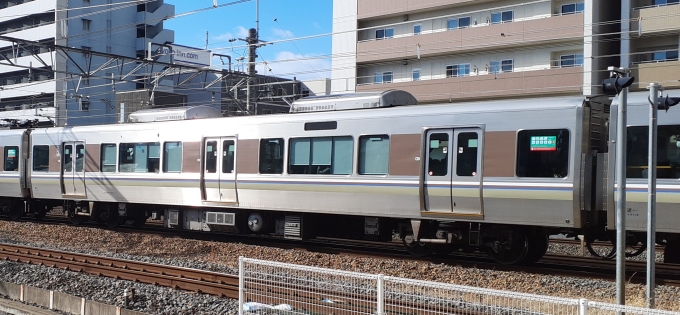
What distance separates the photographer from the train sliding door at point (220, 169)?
1543 centimetres

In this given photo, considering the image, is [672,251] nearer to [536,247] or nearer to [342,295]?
[536,247]

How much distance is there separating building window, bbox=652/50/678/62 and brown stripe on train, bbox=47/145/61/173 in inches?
870

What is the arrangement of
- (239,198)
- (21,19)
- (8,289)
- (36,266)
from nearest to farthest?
1. (8,289)
2. (36,266)
3. (239,198)
4. (21,19)

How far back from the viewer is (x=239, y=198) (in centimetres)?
1531

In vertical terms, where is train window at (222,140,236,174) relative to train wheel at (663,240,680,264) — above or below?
above

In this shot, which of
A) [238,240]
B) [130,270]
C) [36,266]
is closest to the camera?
[130,270]

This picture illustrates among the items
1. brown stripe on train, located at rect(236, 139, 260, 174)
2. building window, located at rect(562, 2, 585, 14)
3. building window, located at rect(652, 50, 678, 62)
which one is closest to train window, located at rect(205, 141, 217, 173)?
brown stripe on train, located at rect(236, 139, 260, 174)

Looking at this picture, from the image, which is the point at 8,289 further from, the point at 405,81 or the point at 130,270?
the point at 405,81

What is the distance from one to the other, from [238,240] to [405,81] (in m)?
19.9

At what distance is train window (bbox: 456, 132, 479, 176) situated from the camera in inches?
459

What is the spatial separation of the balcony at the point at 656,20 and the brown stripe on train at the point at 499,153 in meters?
17.4

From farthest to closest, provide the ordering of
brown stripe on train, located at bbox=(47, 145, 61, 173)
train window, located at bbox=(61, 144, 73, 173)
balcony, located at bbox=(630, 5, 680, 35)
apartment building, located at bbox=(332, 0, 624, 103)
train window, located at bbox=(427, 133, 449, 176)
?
apartment building, located at bbox=(332, 0, 624, 103), balcony, located at bbox=(630, 5, 680, 35), brown stripe on train, located at bbox=(47, 145, 61, 173), train window, located at bbox=(61, 144, 73, 173), train window, located at bbox=(427, 133, 449, 176)

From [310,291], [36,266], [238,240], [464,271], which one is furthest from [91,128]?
[310,291]

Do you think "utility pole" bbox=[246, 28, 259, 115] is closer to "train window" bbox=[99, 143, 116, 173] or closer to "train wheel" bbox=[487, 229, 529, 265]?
"train window" bbox=[99, 143, 116, 173]
